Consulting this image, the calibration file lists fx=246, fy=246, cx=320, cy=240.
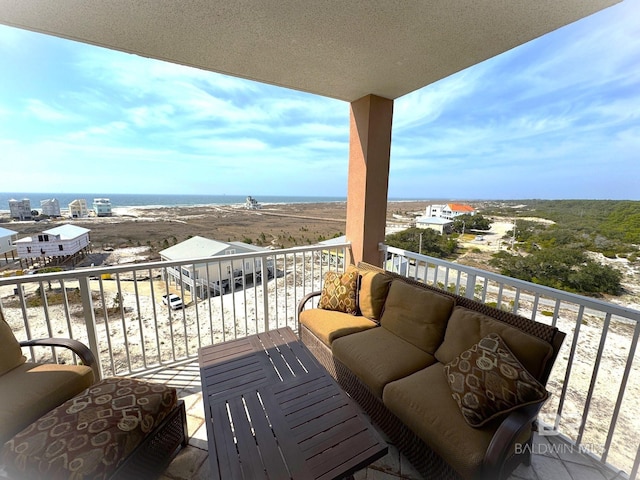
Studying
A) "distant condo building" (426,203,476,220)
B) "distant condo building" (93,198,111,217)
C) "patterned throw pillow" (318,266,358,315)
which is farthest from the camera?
"distant condo building" (93,198,111,217)

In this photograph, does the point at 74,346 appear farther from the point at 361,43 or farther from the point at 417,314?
the point at 361,43

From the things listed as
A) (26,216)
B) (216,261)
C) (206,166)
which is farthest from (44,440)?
(206,166)

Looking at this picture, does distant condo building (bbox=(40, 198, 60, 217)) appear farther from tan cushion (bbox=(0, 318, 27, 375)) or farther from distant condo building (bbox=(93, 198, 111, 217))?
tan cushion (bbox=(0, 318, 27, 375))

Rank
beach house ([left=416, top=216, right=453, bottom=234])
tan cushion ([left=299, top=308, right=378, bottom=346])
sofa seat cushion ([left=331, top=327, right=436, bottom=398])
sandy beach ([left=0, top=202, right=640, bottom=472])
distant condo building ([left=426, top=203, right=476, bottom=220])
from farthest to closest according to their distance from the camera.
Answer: distant condo building ([left=426, top=203, right=476, bottom=220]), beach house ([left=416, top=216, right=453, bottom=234]), sandy beach ([left=0, top=202, right=640, bottom=472]), tan cushion ([left=299, top=308, right=378, bottom=346]), sofa seat cushion ([left=331, top=327, right=436, bottom=398])

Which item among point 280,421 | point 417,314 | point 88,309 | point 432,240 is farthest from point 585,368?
point 88,309

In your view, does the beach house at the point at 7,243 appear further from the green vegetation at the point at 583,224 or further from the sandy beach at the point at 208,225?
the green vegetation at the point at 583,224

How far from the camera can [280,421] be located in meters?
1.31

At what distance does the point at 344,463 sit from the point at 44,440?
1.42 metres

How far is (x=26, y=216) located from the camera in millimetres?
5070

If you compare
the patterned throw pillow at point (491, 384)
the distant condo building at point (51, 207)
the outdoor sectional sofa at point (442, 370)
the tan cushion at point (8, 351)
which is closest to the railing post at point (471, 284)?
the outdoor sectional sofa at point (442, 370)

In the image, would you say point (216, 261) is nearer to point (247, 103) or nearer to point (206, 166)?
point (247, 103)

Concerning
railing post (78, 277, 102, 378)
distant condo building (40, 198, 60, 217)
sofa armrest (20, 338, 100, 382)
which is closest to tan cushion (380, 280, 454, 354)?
sofa armrest (20, 338, 100, 382)

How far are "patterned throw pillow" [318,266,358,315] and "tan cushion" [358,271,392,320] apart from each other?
0.34 feet

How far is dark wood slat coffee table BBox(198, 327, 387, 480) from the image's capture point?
1089 mm
